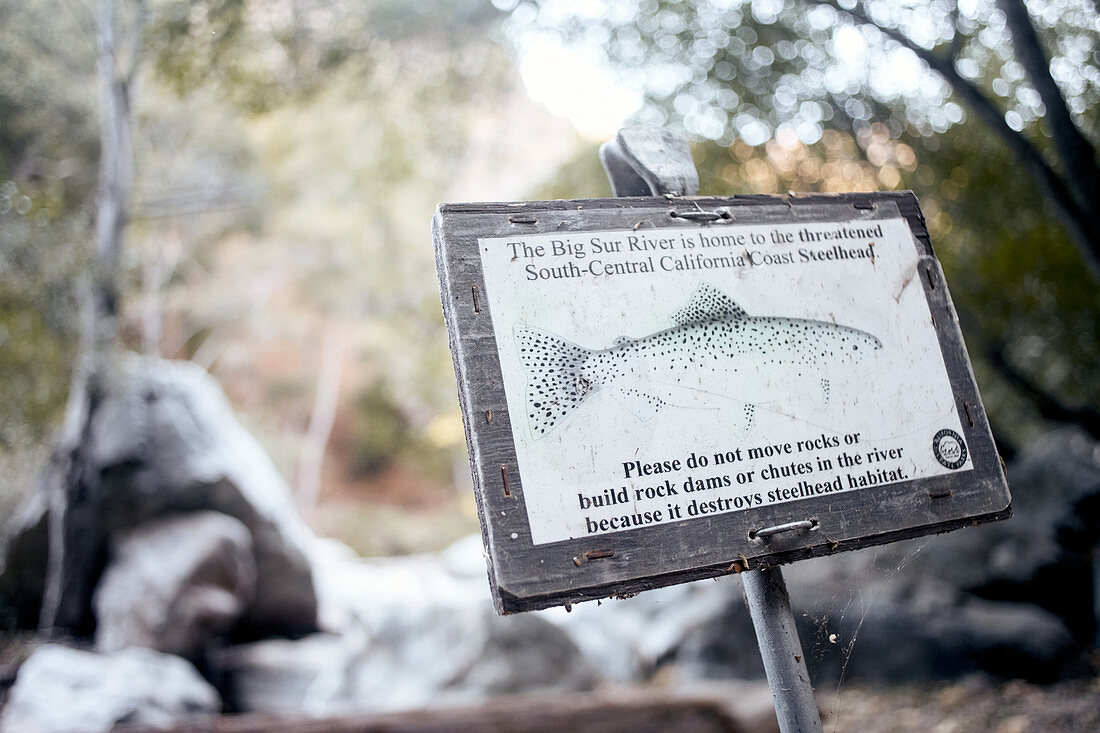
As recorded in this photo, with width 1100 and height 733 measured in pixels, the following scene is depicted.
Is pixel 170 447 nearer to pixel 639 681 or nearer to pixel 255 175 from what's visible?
pixel 639 681

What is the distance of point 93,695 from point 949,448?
4.36 meters

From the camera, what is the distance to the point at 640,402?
4.47ft

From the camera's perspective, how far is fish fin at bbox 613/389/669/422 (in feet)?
4.44

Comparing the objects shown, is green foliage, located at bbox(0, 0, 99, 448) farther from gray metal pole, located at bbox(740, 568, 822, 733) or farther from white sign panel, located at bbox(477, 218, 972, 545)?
gray metal pole, located at bbox(740, 568, 822, 733)

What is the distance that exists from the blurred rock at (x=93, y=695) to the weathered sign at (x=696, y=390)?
3.17m

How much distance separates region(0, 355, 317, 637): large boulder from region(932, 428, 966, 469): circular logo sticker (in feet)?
19.4

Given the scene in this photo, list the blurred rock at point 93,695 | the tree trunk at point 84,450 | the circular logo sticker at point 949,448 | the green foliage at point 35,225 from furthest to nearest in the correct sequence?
1. the tree trunk at point 84,450
2. the green foliage at point 35,225
3. the blurred rock at point 93,695
4. the circular logo sticker at point 949,448

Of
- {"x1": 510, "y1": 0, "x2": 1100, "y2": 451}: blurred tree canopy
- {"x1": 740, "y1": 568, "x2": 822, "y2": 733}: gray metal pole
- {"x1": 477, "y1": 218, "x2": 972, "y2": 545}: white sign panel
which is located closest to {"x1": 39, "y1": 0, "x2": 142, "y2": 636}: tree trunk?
{"x1": 510, "y1": 0, "x2": 1100, "y2": 451}: blurred tree canopy

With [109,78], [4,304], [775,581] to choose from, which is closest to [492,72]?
[109,78]

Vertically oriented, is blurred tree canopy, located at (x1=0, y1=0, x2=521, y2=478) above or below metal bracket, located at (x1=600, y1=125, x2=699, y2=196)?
above

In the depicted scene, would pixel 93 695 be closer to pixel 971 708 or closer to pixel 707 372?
pixel 707 372

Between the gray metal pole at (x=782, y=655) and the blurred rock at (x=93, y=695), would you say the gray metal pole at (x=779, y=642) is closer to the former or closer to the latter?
the gray metal pole at (x=782, y=655)

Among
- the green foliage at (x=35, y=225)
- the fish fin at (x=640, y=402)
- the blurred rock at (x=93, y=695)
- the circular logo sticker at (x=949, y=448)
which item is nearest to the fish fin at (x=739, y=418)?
the fish fin at (x=640, y=402)

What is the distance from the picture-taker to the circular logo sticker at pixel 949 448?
1506 mm
